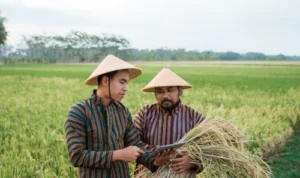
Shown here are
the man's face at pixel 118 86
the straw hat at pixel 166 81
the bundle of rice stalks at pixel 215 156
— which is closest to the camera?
the man's face at pixel 118 86

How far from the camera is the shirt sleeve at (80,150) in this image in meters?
1.83

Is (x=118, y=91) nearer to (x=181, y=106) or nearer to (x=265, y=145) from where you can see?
(x=181, y=106)

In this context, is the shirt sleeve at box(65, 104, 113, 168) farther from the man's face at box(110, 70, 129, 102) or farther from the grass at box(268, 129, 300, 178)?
the grass at box(268, 129, 300, 178)

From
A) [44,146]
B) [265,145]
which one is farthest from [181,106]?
[265,145]

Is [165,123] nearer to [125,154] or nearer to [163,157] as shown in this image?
[163,157]

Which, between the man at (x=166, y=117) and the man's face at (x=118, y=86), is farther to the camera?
the man at (x=166, y=117)

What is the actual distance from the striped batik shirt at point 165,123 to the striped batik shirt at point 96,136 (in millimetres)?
474

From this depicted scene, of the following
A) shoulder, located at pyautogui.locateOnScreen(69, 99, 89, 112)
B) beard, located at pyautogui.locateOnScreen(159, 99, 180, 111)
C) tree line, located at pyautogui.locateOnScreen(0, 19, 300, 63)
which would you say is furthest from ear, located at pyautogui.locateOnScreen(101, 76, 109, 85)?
tree line, located at pyautogui.locateOnScreen(0, 19, 300, 63)

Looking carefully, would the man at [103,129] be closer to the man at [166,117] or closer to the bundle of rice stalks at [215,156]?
the bundle of rice stalks at [215,156]

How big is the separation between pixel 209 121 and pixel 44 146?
245cm

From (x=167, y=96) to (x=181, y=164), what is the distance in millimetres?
553

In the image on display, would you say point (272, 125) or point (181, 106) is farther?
point (272, 125)

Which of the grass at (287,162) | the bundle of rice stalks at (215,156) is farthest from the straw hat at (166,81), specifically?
the grass at (287,162)

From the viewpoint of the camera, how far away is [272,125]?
6121 mm
